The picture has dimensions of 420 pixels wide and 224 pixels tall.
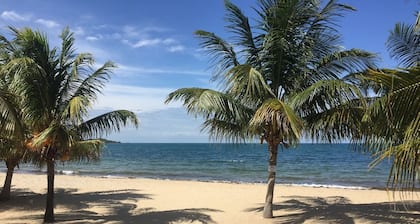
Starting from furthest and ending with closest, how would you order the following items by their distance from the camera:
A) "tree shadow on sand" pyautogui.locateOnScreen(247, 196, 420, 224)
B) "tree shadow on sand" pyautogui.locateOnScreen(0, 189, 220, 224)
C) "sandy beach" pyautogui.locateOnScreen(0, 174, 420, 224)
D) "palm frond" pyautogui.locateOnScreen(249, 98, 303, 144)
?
"tree shadow on sand" pyautogui.locateOnScreen(0, 189, 220, 224) → "sandy beach" pyautogui.locateOnScreen(0, 174, 420, 224) → "tree shadow on sand" pyautogui.locateOnScreen(247, 196, 420, 224) → "palm frond" pyautogui.locateOnScreen(249, 98, 303, 144)

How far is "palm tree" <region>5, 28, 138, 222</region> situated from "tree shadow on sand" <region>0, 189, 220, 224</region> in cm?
137

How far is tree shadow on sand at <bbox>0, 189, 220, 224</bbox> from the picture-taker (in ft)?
34.7

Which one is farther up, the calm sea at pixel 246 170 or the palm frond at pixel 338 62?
the palm frond at pixel 338 62

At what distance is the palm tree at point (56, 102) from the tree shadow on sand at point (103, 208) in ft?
4.50

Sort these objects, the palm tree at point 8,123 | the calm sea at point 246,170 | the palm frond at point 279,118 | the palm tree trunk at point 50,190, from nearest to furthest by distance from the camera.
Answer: the palm tree at point 8,123
the palm frond at point 279,118
the palm tree trunk at point 50,190
the calm sea at point 246,170

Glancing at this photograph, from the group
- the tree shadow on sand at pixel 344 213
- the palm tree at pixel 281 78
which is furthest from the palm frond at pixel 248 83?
the tree shadow on sand at pixel 344 213

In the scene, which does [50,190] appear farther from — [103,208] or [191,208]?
[191,208]

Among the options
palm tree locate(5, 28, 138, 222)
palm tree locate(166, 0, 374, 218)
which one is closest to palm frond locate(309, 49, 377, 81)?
palm tree locate(166, 0, 374, 218)

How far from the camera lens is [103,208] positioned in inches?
500

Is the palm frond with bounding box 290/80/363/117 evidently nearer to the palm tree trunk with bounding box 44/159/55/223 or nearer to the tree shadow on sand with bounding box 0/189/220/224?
the tree shadow on sand with bounding box 0/189/220/224

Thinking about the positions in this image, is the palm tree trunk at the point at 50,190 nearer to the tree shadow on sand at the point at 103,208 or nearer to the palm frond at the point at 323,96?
the tree shadow on sand at the point at 103,208

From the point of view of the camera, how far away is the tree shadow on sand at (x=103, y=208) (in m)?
10.6

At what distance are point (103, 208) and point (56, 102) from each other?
442 centimetres

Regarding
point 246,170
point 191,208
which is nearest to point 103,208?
point 191,208
